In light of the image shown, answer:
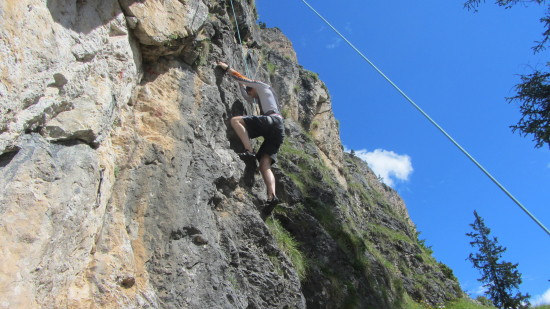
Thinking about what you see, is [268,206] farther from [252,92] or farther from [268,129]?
[252,92]

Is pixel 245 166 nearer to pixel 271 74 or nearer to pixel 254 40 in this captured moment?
pixel 254 40

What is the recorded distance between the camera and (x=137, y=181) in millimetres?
5230

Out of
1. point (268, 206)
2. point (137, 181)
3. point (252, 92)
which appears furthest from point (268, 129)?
point (137, 181)

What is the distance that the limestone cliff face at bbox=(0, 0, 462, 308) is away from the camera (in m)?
3.66

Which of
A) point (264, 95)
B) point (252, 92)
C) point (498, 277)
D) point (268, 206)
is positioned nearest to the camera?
point (268, 206)

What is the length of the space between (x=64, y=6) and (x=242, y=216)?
365 cm

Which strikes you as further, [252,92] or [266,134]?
[252,92]

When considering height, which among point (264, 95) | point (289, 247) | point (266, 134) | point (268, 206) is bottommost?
point (289, 247)

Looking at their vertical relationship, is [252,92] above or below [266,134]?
above

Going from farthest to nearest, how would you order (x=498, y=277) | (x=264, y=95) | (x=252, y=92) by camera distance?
(x=498, y=277), (x=252, y=92), (x=264, y=95)

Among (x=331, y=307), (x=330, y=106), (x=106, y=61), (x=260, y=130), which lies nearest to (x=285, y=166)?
(x=260, y=130)

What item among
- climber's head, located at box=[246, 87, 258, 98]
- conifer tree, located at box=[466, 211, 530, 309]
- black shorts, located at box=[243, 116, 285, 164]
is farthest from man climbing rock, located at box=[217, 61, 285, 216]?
conifer tree, located at box=[466, 211, 530, 309]

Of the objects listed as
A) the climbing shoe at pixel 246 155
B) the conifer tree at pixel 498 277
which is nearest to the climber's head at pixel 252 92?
the climbing shoe at pixel 246 155

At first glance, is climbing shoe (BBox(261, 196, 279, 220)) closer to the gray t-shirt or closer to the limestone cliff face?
the limestone cliff face
